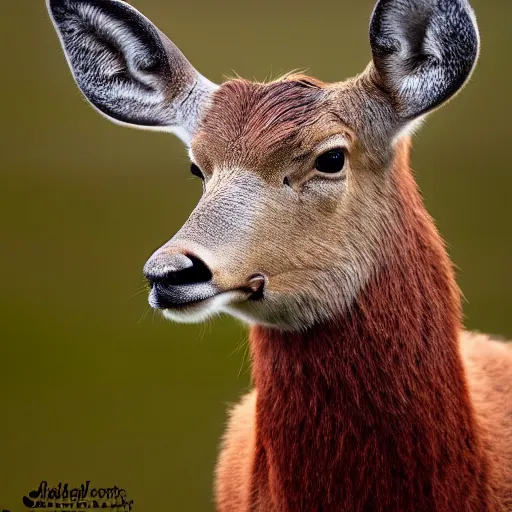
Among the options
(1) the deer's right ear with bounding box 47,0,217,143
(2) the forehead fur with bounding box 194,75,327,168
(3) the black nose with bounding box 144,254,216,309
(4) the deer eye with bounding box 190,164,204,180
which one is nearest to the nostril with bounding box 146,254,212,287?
(3) the black nose with bounding box 144,254,216,309

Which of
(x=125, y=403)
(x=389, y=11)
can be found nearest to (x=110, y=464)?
(x=125, y=403)

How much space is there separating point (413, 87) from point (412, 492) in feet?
5.40

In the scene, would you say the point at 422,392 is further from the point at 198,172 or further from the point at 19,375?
the point at 19,375

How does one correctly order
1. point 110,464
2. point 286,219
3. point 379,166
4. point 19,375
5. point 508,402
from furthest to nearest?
point 19,375 → point 110,464 → point 508,402 → point 379,166 → point 286,219

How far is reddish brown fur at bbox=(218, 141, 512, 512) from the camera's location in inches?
144

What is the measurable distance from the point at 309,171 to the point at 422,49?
687 millimetres

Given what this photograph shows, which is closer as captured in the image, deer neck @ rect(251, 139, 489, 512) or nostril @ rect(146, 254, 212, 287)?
nostril @ rect(146, 254, 212, 287)

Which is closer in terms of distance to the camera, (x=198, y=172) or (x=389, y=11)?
(x=389, y=11)

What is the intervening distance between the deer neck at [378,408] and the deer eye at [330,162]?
0.37m

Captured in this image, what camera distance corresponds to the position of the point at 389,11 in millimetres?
3607

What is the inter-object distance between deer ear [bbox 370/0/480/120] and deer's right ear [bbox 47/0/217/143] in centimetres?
89

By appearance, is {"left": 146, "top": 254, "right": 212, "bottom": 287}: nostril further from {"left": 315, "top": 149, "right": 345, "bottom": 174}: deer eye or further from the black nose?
{"left": 315, "top": 149, "right": 345, "bottom": 174}: deer eye

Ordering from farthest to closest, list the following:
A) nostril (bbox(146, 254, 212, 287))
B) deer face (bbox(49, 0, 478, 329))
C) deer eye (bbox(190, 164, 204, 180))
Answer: deer eye (bbox(190, 164, 204, 180)), deer face (bbox(49, 0, 478, 329)), nostril (bbox(146, 254, 212, 287))

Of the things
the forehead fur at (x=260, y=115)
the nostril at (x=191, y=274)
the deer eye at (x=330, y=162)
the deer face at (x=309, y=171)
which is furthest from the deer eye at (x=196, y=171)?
the nostril at (x=191, y=274)
